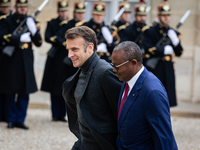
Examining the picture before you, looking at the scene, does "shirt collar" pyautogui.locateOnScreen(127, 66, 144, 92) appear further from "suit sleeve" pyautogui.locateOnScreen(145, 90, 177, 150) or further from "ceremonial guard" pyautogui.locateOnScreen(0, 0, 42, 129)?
"ceremonial guard" pyautogui.locateOnScreen(0, 0, 42, 129)

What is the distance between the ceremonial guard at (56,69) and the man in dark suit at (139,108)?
4352 millimetres

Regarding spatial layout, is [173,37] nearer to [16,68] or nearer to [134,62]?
[16,68]

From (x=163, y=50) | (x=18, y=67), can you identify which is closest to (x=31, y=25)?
(x=18, y=67)

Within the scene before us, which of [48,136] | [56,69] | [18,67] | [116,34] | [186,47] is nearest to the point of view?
[48,136]

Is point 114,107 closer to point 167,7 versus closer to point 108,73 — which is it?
point 108,73

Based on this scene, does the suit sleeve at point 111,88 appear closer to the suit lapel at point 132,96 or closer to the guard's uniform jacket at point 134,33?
the suit lapel at point 132,96

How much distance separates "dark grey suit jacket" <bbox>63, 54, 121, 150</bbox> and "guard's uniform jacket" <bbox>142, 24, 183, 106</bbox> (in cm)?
371

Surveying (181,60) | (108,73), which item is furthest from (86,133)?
(181,60)

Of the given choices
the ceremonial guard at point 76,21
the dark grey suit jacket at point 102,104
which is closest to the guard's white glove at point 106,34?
the ceremonial guard at point 76,21

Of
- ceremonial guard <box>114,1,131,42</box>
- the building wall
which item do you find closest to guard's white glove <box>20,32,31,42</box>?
ceremonial guard <box>114,1,131,42</box>

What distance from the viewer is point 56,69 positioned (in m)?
7.14

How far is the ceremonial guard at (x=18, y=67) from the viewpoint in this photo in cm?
627

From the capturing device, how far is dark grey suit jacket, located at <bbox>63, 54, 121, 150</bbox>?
279 cm

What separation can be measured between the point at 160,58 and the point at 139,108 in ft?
14.2
